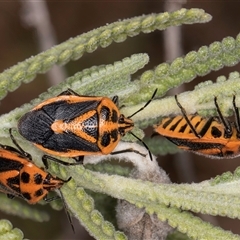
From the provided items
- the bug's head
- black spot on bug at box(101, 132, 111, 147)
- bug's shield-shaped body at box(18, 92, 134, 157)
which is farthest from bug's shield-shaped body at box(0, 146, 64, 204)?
the bug's head

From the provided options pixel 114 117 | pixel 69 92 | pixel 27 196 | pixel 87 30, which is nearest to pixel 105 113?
pixel 114 117

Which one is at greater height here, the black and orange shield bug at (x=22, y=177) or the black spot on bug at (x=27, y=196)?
the black and orange shield bug at (x=22, y=177)

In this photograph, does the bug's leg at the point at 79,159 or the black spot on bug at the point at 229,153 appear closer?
the bug's leg at the point at 79,159

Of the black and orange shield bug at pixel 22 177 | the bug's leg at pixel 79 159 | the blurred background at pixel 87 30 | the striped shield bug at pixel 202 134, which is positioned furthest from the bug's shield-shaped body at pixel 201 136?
the blurred background at pixel 87 30

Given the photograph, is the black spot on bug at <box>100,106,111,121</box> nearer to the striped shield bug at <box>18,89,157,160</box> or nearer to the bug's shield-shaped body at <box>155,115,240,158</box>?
the striped shield bug at <box>18,89,157,160</box>

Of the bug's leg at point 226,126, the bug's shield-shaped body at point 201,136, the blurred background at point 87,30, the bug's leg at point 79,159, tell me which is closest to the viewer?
the bug's leg at point 79,159

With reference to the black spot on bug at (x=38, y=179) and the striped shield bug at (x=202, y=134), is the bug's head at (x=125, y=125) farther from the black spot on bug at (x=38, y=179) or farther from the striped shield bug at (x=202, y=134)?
the black spot on bug at (x=38, y=179)

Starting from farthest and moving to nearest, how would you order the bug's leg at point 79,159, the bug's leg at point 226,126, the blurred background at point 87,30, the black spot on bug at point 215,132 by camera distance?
1. the blurred background at point 87,30
2. the black spot on bug at point 215,132
3. the bug's leg at point 226,126
4. the bug's leg at point 79,159
